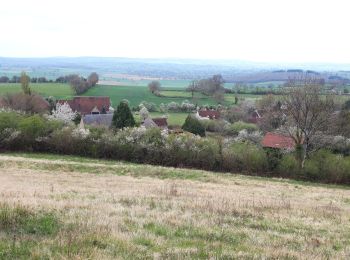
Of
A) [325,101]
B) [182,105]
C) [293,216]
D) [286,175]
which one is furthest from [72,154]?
[182,105]

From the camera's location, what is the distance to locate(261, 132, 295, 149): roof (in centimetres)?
4500

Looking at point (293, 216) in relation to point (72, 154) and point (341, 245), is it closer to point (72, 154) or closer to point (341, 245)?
point (341, 245)

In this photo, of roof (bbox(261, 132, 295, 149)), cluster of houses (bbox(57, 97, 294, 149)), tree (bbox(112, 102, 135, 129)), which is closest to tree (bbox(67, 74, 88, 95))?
cluster of houses (bbox(57, 97, 294, 149))

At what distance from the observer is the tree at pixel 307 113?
41688 millimetres

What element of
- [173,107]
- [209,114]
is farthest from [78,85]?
[209,114]

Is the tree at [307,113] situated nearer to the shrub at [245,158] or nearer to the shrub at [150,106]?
the shrub at [245,158]

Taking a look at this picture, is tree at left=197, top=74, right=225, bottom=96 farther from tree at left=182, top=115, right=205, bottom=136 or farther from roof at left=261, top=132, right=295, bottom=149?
roof at left=261, top=132, right=295, bottom=149

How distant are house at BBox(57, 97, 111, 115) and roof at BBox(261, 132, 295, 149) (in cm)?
4818

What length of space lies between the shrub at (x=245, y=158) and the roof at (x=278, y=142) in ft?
12.8

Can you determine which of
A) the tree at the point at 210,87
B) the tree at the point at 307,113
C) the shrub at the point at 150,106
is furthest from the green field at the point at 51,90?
the tree at the point at 307,113

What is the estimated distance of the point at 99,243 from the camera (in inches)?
323

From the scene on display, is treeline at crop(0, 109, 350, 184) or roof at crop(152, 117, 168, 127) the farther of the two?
roof at crop(152, 117, 168, 127)

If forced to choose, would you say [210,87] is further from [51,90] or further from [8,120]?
[8,120]

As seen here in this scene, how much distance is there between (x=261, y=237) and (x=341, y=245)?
173 centimetres
